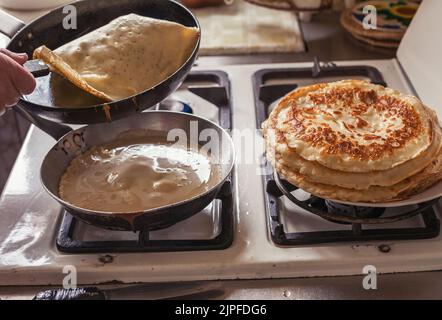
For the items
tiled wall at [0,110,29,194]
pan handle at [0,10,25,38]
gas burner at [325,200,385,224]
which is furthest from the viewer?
tiled wall at [0,110,29,194]

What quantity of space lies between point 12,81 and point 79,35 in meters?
0.32

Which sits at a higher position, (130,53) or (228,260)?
(130,53)

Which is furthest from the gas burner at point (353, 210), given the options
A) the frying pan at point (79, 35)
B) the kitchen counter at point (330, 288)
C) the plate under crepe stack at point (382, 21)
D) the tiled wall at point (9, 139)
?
the tiled wall at point (9, 139)

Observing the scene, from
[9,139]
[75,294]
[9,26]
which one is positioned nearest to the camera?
[75,294]

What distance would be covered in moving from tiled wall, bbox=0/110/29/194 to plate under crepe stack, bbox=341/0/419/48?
35.1 inches

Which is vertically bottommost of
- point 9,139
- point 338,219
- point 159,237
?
point 9,139

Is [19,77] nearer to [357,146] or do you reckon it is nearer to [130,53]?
[130,53]

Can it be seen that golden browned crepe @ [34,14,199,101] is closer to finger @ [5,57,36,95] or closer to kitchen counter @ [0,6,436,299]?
finger @ [5,57,36,95]

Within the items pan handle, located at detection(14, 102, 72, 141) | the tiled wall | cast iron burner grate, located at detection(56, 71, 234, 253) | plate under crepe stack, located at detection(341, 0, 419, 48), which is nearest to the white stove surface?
cast iron burner grate, located at detection(56, 71, 234, 253)

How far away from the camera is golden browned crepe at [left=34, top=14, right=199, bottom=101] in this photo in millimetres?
907

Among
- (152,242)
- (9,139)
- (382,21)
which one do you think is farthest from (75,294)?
(382,21)

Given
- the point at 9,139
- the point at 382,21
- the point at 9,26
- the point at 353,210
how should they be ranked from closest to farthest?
the point at 353,210, the point at 9,26, the point at 9,139, the point at 382,21

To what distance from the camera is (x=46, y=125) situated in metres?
1.00

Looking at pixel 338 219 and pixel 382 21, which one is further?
pixel 382 21
